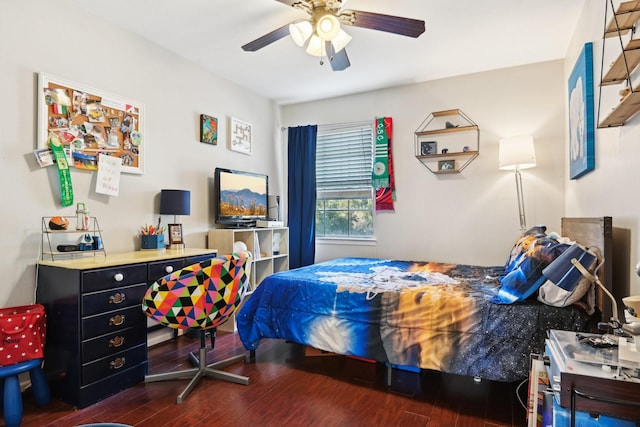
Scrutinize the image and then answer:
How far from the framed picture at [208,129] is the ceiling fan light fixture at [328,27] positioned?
1739 mm

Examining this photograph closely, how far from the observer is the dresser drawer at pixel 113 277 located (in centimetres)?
204

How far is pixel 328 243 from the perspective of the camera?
4.45 meters

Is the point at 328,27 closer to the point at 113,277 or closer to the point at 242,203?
the point at 113,277

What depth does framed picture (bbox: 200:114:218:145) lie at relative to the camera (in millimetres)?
3504

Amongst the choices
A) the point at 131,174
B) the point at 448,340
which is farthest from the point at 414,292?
the point at 131,174

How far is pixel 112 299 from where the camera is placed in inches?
85.1

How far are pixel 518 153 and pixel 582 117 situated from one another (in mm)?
732

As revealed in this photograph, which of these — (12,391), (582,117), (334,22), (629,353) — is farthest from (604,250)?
(12,391)

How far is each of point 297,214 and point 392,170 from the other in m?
1.31

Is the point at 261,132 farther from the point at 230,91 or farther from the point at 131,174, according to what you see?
the point at 131,174

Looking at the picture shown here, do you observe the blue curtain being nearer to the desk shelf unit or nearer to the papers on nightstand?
the desk shelf unit

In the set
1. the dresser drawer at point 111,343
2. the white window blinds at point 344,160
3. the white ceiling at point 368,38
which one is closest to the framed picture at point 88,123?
the white ceiling at point 368,38

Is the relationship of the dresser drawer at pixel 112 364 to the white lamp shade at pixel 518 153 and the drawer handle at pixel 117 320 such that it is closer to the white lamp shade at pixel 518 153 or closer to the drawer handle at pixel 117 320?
the drawer handle at pixel 117 320

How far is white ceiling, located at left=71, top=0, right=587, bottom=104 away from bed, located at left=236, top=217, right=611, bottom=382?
1597mm
